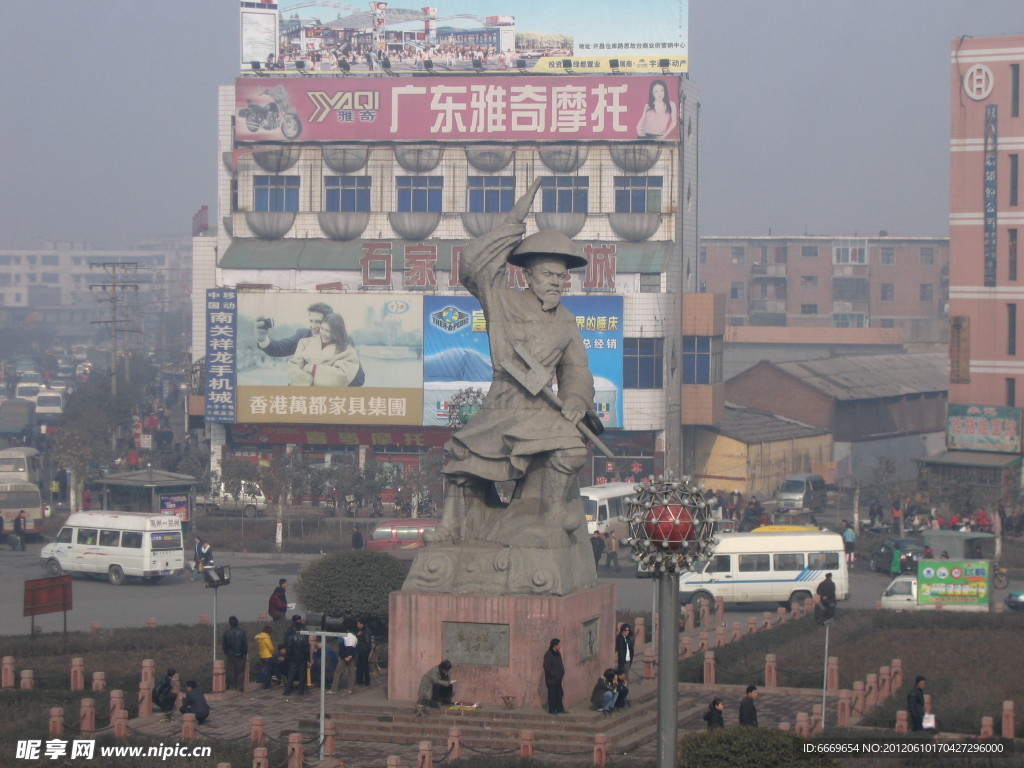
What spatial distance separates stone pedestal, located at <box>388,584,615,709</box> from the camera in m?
20.8

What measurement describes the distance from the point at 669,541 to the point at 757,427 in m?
52.5

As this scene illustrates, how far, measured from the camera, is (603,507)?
156 feet

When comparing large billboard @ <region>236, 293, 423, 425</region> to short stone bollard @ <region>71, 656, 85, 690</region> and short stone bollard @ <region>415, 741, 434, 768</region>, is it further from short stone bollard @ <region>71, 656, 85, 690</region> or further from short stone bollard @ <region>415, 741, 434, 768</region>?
short stone bollard @ <region>415, 741, 434, 768</region>

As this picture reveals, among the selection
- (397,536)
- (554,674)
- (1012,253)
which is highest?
(1012,253)

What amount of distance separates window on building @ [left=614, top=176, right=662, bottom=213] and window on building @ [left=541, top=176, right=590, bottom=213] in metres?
1.23

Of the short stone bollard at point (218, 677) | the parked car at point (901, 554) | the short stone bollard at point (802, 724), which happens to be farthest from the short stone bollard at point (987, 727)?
the parked car at point (901, 554)

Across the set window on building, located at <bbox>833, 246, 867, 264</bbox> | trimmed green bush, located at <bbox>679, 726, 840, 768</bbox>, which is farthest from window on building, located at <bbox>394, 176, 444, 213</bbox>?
window on building, located at <bbox>833, 246, 867, 264</bbox>

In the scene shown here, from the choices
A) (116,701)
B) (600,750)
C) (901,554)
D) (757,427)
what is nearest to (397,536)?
(901,554)

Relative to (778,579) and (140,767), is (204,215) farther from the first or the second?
(140,767)

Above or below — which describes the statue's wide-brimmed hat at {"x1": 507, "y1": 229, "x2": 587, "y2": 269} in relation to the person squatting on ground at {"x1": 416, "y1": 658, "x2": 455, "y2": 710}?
above

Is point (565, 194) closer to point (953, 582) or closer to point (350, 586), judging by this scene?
point (953, 582)

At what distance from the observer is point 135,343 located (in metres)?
173

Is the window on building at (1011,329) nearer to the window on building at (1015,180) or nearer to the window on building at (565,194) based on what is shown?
the window on building at (1015,180)

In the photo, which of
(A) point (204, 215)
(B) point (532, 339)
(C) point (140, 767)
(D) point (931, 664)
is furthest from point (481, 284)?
(A) point (204, 215)
